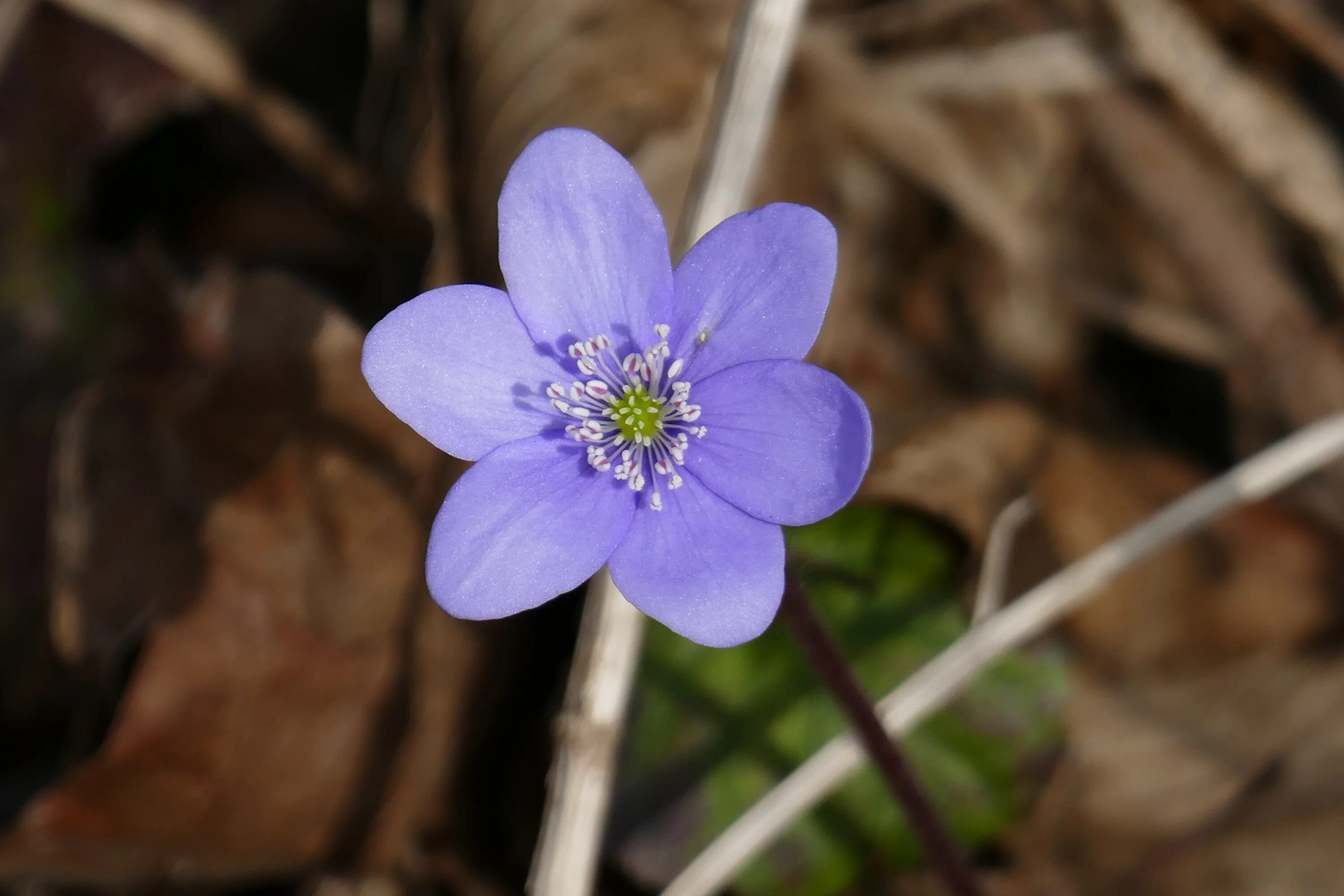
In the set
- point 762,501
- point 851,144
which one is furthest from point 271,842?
point 851,144

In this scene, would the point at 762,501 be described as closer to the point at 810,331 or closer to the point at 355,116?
the point at 810,331

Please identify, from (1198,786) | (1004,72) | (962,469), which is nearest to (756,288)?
(962,469)

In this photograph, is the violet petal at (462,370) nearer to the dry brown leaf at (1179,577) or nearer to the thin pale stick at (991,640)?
the thin pale stick at (991,640)

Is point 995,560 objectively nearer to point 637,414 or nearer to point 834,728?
point 834,728

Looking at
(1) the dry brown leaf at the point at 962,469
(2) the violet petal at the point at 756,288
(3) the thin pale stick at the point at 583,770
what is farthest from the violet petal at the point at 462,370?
(1) the dry brown leaf at the point at 962,469

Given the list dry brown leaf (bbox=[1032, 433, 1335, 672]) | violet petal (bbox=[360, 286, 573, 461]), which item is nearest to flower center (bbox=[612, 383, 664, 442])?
violet petal (bbox=[360, 286, 573, 461])
